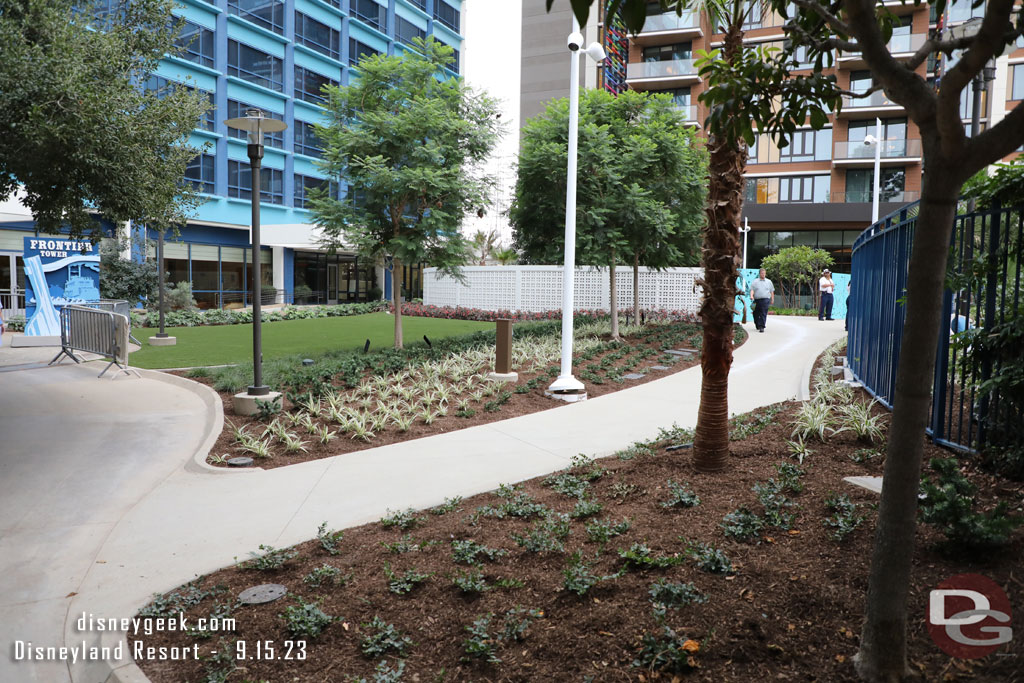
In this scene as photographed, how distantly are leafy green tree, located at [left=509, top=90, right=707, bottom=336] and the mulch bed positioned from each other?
3095mm

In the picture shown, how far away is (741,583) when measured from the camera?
3518mm

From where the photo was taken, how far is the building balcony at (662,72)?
129 ft

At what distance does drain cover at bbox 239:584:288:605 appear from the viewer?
12.5 ft

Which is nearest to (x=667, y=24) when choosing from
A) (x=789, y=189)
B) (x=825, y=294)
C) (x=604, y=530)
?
(x=789, y=189)

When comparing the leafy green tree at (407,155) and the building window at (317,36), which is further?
the building window at (317,36)

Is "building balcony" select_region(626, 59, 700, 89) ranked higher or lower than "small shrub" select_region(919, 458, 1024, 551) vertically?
higher

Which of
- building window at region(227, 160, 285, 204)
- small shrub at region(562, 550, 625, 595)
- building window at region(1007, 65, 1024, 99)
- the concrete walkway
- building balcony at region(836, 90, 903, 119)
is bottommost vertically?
the concrete walkway

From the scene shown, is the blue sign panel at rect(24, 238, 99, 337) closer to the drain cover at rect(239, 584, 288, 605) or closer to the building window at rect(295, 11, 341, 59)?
the drain cover at rect(239, 584, 288, 605)

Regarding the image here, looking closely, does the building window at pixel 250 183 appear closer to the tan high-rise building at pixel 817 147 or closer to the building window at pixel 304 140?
the building window at pixel 304 140

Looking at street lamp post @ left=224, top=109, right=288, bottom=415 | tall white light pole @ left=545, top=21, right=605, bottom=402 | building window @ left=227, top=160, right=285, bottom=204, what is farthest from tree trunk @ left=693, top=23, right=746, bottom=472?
building window @ left=227, top=160, right=285, bottom=204

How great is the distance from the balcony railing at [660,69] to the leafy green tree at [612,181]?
2513 centimetres

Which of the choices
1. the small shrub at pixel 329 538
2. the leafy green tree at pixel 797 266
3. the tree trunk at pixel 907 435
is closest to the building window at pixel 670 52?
the leafy green tree at pixel 797 266

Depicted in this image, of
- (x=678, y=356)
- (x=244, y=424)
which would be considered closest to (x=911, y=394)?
(x=244, y=424)

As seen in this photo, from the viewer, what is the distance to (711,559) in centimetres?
370
